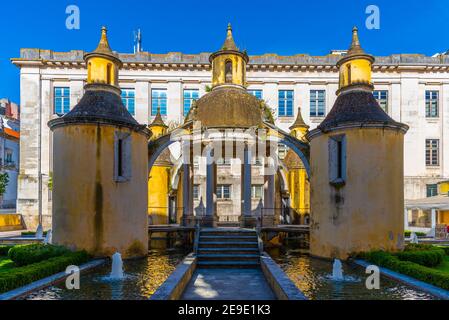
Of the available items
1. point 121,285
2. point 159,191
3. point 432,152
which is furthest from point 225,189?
point 121,285

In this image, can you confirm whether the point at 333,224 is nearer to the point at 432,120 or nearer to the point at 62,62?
the point at 432,120

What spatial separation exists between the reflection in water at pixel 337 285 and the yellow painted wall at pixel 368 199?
1.17 metres

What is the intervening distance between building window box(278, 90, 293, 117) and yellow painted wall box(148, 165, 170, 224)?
21.1 metres

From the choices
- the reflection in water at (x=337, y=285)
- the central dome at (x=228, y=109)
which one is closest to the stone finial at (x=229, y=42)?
the central dome at (x=228, y=109)

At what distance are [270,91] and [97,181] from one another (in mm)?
31589

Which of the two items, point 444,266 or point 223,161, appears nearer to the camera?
point 444,266

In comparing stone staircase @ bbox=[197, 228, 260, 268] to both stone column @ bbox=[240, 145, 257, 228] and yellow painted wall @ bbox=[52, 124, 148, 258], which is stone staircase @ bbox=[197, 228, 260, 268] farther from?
yellow painted wall @ bbox=[52, 124, 148, 258]

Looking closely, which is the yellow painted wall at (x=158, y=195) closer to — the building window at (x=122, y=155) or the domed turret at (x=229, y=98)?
the domed turret at (x=229, y=98)

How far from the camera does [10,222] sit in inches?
1468

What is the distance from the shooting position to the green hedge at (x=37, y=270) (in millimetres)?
9044

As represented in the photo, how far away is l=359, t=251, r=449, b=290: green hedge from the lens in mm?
9664

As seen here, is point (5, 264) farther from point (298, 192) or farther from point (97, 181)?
point (298, 192)

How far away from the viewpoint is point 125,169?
49.7ft
